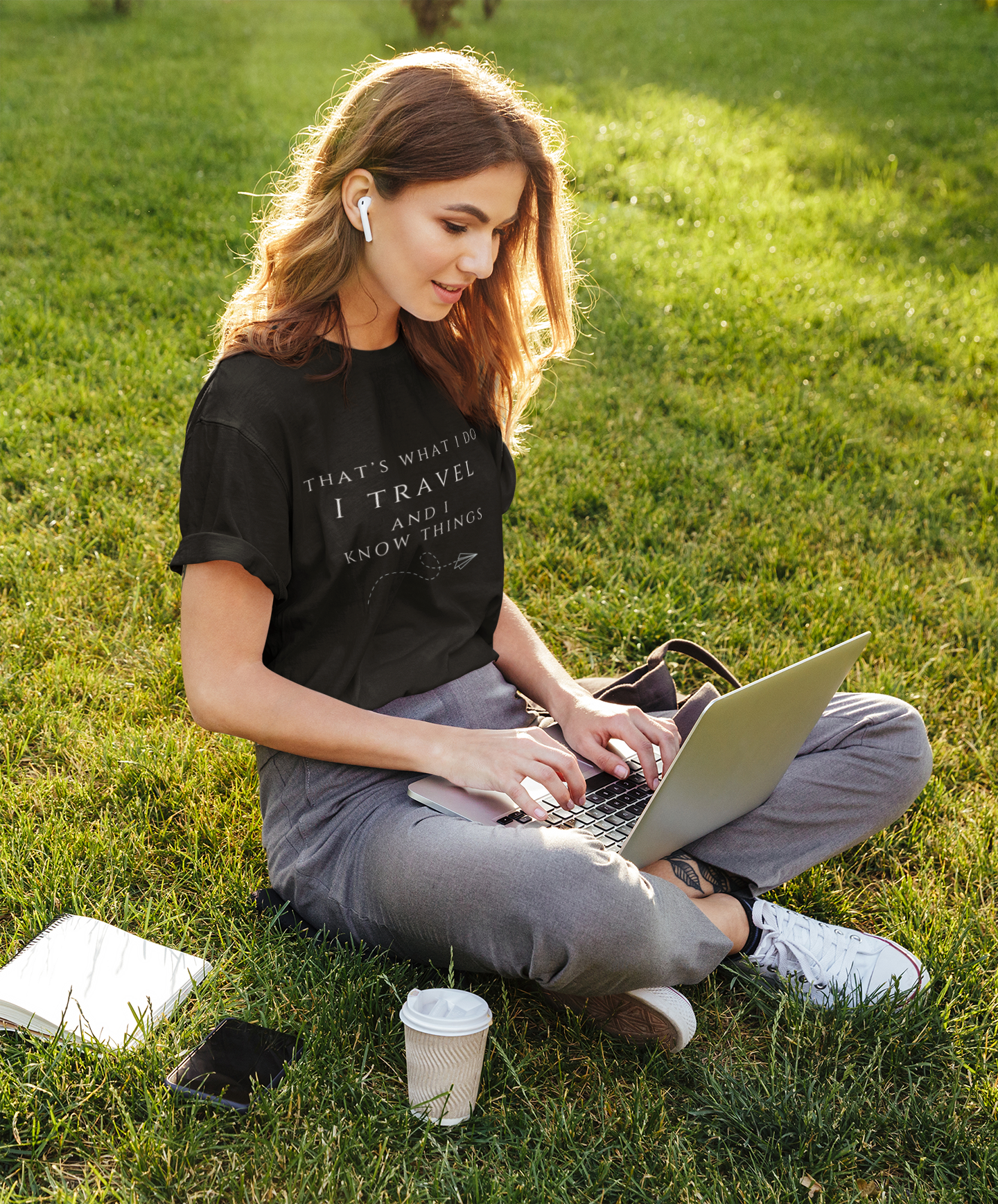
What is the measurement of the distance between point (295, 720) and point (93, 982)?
2.11 ft

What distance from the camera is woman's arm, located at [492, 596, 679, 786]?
222 centimetres

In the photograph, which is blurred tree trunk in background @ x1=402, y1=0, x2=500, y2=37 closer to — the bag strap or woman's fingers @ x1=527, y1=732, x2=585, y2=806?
the bag strap

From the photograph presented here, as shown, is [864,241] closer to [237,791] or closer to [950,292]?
[950,292]

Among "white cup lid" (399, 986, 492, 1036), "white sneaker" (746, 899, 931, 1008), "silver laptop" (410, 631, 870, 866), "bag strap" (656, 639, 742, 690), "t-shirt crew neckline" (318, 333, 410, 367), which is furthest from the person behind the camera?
"bag strap" (656, 639, 742, 690)

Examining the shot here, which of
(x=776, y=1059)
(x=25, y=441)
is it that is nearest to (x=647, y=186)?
(x=25, y=441)

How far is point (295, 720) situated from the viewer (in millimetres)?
1970

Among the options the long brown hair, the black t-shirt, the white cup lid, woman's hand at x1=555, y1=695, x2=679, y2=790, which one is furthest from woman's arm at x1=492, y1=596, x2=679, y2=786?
the white cup lid

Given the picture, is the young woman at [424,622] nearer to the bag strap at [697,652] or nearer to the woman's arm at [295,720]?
the woman's arm at [295,720]

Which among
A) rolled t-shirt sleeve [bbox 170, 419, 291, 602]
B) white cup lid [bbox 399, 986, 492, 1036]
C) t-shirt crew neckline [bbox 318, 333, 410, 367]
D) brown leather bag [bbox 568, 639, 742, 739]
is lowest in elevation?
white cup lid [bbox 399, 986, 492, 1036]

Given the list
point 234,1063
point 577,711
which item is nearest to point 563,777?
point 577,711

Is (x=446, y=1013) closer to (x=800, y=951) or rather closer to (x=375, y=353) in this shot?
(x=800, y=951)

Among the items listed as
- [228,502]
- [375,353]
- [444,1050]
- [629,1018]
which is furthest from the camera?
[375,353]

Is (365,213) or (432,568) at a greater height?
(365,213)

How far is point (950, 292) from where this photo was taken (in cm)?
601
